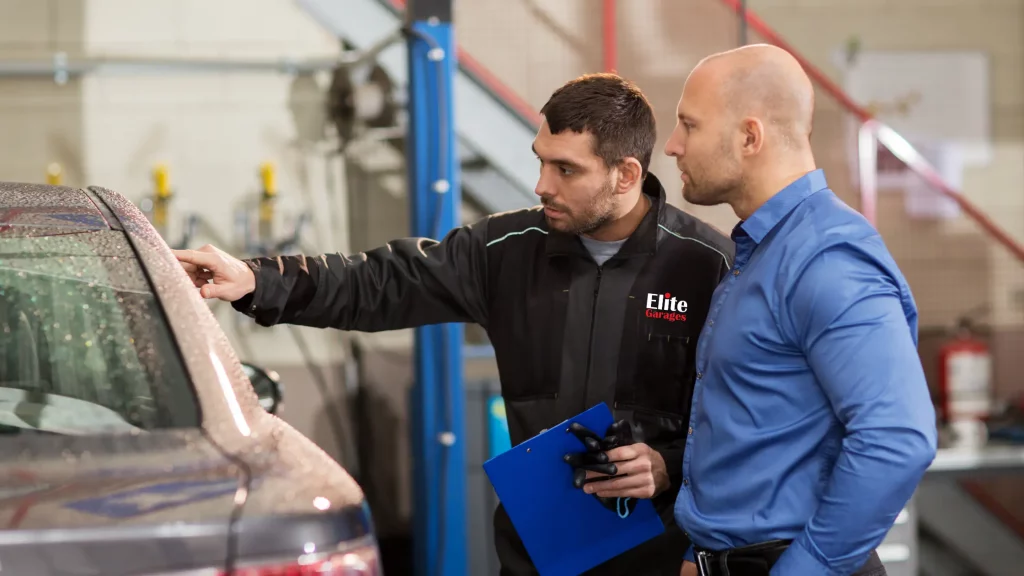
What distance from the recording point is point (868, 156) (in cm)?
467

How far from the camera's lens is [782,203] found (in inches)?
71.0

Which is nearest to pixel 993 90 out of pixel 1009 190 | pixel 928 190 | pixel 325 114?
pixel 1009 190

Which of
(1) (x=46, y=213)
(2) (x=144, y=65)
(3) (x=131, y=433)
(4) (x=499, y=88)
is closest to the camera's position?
(3) (x=131, y=433)

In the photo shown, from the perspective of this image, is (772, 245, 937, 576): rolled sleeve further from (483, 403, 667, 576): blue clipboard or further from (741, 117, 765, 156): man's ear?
(483, 403, 667, 576): blue clipboard

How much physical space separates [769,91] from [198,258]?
3.58 ft

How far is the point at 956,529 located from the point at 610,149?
3685 mm

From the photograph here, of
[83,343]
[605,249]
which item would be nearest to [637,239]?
[605,249]

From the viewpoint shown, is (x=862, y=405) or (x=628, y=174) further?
(x=628, y=174)

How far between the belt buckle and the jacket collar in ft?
2.25

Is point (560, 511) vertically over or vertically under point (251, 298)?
under

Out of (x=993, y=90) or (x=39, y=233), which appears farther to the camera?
(x=993, y=90)

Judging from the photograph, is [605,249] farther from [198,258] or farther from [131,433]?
[131,433]

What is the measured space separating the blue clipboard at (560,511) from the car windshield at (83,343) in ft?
2.47

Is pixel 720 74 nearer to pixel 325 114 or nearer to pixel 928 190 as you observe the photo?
pixel 928 190
